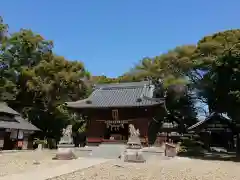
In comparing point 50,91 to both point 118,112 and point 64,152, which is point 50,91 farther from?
point 64,152

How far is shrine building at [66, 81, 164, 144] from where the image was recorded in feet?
89.4

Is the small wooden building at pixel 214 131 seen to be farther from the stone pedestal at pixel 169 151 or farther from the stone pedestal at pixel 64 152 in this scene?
the stone pedestal at pixel 64 152

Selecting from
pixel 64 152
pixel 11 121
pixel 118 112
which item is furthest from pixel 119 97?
pixel 11 121

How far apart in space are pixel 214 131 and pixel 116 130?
49.1 ft

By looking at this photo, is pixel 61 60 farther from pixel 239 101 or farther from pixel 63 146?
pixel 239 101

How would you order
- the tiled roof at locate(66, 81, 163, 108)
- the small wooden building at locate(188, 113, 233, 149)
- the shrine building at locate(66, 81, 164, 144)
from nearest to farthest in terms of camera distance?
the shrine building at locate(66, 81, 164, 144)
the tiled roof at locate(66, 81, 163, 108)
the small wooden building at locate(188, 113, 233, 149)

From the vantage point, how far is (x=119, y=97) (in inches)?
→ 1164

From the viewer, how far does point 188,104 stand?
138ft

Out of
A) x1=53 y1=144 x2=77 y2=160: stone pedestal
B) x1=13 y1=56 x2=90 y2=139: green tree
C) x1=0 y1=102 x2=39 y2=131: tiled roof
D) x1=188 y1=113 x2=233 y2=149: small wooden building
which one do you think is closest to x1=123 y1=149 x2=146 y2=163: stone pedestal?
x1=53 y1=144 x2=77 y2=160: stone pedestal

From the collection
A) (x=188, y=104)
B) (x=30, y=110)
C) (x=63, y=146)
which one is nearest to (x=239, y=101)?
(x=63, y=146)

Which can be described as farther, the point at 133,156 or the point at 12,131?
the point at 12,131

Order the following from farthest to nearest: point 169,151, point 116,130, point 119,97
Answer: point 119,97 → point 116,130 → point 169,151

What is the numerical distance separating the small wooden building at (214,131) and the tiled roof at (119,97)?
30.0 feet

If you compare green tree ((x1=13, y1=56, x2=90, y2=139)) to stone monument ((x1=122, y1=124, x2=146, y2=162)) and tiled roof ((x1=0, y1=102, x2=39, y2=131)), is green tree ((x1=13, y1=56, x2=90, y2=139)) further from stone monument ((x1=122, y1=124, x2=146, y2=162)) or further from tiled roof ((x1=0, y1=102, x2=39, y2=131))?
stone monument ((x1=122, y1=124, x2=146, y2=162))
